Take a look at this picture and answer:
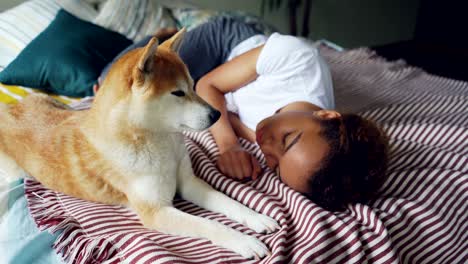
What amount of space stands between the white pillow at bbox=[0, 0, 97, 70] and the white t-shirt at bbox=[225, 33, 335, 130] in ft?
3.22

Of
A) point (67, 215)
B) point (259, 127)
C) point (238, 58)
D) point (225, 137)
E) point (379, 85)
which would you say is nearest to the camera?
point (67, 215)

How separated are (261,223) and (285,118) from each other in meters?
0.25

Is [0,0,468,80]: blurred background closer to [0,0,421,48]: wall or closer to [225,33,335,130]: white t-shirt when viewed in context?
[0,0,421,48]: wall

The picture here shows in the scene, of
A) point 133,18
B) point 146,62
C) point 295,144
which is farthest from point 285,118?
point 133,18

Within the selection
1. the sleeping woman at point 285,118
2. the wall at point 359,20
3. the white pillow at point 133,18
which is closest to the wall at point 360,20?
the wall at point 359,20

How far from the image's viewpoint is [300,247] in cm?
74

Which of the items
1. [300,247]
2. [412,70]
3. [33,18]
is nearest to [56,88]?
[33,18]

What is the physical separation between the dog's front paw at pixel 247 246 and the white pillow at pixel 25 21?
1.25 m

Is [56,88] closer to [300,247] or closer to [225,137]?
[225,137]

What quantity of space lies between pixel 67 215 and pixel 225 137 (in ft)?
1.46

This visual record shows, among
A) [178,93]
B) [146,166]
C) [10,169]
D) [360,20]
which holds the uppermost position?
[178,93]

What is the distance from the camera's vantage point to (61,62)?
4.80 ft

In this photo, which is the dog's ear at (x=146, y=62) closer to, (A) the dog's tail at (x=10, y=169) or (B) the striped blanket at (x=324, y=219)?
(B) the striped blanket at (x=324, y=219)

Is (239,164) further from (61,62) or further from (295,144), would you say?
(61,62)
